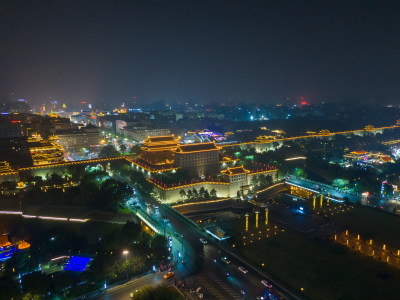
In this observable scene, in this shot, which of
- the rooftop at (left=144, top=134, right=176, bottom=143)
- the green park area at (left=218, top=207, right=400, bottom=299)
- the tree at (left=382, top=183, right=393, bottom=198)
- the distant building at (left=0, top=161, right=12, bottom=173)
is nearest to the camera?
the green park area at (left=218, top=207, right=400, bottom=299)

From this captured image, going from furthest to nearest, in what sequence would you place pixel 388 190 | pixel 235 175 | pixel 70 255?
pixel 235 175
pixel 388 190
pixel 70 255

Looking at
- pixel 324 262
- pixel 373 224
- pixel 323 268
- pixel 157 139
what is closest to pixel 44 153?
pixel 157 139

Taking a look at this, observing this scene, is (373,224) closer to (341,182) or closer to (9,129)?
(341,182)

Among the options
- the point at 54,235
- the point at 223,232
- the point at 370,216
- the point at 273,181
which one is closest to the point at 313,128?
the point at 273,181

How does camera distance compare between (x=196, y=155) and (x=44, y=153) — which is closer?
(x=196, y=155)

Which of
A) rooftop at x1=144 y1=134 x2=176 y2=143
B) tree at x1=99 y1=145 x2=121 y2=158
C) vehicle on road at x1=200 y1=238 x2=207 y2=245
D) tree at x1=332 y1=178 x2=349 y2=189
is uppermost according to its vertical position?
rooftop at x1=144 y1=134 x2=176 y2=143

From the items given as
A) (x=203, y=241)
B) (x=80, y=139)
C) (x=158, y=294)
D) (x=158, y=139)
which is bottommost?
(x=203, y=241)

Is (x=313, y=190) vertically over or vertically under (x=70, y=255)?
under

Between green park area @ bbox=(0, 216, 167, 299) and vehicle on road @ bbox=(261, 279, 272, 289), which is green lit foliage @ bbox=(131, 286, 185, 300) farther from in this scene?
vehicle on road @ bbox=(261, 279, 272, 289)

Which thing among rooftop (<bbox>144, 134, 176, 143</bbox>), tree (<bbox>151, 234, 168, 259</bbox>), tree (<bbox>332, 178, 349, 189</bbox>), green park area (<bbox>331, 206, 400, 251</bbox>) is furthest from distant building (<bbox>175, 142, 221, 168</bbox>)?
tree (<bbox>151, 234, 168, 259</bbox>)

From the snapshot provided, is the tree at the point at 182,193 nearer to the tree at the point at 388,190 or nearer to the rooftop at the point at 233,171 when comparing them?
the rooftop at the point at 233,171
